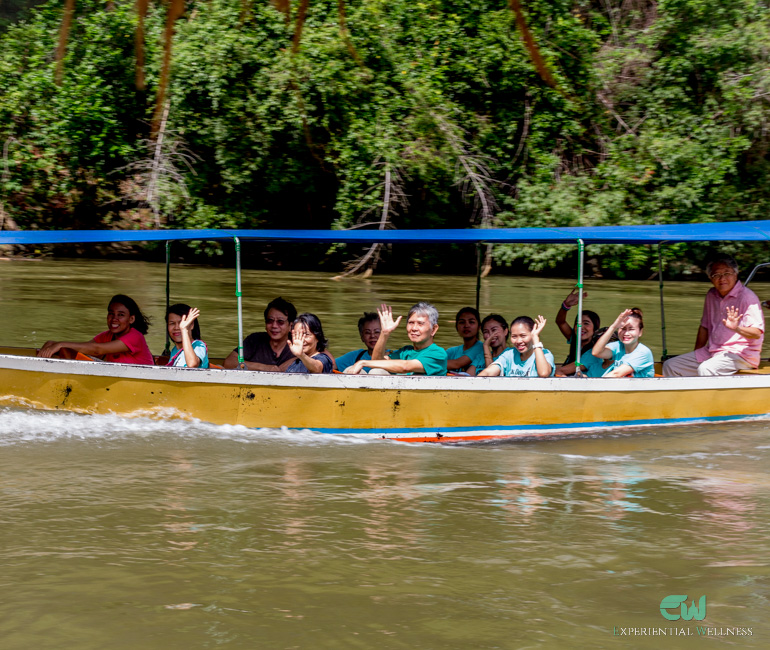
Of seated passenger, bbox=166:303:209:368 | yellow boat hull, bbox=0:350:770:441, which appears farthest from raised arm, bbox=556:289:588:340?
seated passenger, bbox=166:303:209:368

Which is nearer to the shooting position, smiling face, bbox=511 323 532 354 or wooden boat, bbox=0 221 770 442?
wooden boat, bbox=0 221 770 442

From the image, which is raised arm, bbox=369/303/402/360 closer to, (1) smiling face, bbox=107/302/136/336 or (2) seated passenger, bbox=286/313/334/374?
(2) seated passenger, bbox=286/313/334/374

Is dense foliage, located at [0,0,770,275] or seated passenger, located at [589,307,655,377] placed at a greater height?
dense foliage, located at [0,0,770,275]

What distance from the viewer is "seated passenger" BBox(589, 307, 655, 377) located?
703cm

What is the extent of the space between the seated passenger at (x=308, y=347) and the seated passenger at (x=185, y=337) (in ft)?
2.11

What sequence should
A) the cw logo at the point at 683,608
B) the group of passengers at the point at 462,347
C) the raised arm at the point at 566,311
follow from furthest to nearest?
the raised arm at the point at 566,311 < the group of passengers at the point at 462,347 < the cw logo at the point at 683,608

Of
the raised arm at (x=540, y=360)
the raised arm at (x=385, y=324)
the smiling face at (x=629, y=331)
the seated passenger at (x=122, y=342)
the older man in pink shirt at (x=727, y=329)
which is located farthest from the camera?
the older man in pink shirt at (x=727, y=329)

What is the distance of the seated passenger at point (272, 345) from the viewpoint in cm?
693

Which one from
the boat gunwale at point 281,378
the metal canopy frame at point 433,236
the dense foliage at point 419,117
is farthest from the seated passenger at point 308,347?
the dense foliage at point 419,117

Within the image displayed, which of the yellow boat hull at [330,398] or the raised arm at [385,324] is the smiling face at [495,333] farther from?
the raised arm at [385,324]

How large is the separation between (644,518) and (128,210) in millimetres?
17905

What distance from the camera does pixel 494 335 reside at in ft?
24.2

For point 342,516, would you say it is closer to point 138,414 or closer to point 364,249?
point 138,414

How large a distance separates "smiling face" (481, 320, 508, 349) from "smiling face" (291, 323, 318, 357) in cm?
143
